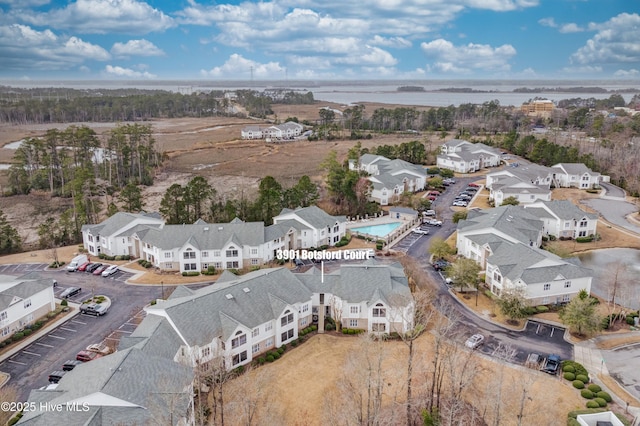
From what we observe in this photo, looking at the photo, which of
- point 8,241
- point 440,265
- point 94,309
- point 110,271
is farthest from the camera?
point 8,241

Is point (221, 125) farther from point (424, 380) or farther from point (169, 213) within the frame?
point (424, 380)

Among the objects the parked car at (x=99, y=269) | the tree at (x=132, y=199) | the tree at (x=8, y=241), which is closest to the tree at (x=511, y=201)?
the tree at (x=132, y=199)

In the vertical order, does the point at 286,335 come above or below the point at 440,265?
below

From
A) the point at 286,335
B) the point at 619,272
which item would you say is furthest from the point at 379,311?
the point at 619,272

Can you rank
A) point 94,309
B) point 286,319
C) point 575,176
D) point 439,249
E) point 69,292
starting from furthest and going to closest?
1. point 575,176
2. point 439,249
3. point 69,292
4. point 94,309
5. point 286,319

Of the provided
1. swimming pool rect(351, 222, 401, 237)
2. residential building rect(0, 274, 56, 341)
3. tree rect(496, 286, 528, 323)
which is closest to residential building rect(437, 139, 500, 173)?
swimming pool rect(351, 222, 401, 237)

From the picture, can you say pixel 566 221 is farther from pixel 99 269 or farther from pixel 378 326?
pixel 99 269
